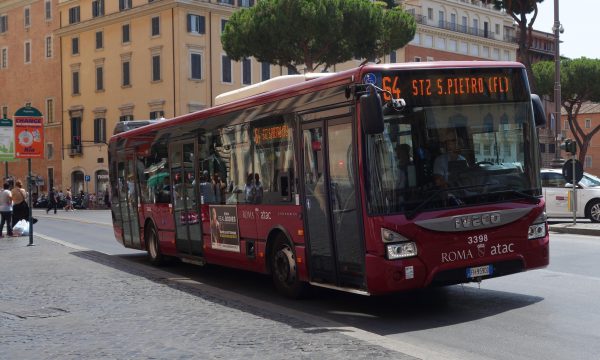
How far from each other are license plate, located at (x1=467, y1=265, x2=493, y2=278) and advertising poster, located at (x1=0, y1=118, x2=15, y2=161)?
22366 millimetres

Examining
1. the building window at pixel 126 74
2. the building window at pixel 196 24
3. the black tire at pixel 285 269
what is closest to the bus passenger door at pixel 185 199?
the black tire at pixel 285 269

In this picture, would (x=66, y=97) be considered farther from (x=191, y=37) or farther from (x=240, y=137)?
(x=240, y=137)

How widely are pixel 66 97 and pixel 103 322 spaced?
68.1 meters

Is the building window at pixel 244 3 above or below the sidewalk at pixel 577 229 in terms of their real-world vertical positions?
above

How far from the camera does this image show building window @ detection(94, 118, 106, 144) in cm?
6975

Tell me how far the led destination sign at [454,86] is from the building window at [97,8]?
6449 cm

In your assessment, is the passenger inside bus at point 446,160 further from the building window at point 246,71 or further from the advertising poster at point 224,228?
the building window at point 246,71

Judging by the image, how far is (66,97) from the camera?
2913 inches

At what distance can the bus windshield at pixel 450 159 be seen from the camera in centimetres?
877

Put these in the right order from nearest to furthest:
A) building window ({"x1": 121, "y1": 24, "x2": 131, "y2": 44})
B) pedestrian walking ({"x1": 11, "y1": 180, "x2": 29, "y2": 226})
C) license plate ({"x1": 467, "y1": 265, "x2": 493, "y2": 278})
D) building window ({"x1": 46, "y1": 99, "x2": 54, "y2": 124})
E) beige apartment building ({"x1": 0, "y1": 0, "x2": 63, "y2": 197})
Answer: license plate ({"x1": 467, "y1": 265, "x2": 493, "y2": 278})
pedestrian walking ({"x1": 11, "y1": 180, "x2": 29, "y2": 226})
building window ({"x1": 121, "y1": 24, "x2": 131, "y2": 44})
beige apartment building ({"x1": 0, "y1": 0, "x2": 63, "y2": 197})
building window ({"x1": 46, "y1": 99, "x2": 54, "y2": 124})

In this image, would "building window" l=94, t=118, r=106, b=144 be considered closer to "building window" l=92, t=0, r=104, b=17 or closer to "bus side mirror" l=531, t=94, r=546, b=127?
"building window" l=92, t=0, r=104, b=17

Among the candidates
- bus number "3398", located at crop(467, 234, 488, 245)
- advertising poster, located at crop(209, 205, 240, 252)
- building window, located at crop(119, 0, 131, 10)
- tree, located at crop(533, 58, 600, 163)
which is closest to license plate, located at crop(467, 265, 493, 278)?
bus number "3398", located at crop(467, 234, 488, 245)

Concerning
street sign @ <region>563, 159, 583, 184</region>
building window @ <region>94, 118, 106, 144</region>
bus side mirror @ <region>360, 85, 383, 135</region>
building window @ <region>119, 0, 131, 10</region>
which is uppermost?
building window @ <region>119, 0, 131, 10</region>

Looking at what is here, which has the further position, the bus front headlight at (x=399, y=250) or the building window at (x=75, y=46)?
the building window at (x=75, y=46)
